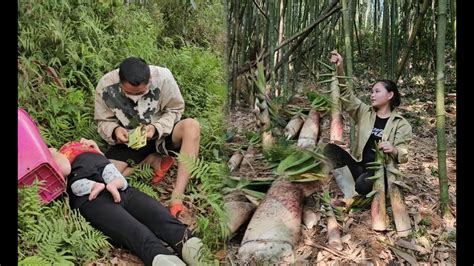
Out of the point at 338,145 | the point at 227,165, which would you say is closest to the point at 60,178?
the point at 227,165

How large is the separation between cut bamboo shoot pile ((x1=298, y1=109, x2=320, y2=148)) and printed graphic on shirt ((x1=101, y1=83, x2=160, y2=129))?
0.64 metres

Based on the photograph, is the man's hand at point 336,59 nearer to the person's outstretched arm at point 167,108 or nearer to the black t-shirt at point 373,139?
the black t-shirt at point 373,139

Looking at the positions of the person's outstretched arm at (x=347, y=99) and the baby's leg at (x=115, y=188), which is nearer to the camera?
the person's outstretched arm at (x=347, y=99)

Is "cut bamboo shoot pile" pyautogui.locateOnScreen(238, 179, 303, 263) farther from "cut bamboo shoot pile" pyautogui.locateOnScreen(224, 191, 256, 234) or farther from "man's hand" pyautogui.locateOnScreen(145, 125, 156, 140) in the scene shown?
"man's hand" pyautogui.locateOnScreen(145, 125, 156, 140)

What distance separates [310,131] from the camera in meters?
0.99

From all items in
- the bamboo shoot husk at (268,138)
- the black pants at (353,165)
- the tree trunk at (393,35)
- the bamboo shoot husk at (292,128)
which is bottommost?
the black pants at (353,165)

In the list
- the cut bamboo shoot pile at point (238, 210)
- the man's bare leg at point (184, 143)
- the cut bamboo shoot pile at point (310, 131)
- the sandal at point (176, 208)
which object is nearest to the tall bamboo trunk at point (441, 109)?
the cut bamboo shoot pile at point (310, 131)

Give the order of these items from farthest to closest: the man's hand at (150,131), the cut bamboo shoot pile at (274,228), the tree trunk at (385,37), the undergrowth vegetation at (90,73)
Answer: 1. the man's hand at (150,131)
2. the undergrowth vegetation at (90,73)
3. the tree trunk at (385,37)
4. the cut bamboo shoot pile at (274,228)

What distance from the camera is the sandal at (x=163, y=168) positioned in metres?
1.57

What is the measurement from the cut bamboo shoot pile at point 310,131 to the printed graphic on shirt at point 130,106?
25.2 inches

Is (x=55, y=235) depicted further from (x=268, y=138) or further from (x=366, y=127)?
(x=366, y=127)

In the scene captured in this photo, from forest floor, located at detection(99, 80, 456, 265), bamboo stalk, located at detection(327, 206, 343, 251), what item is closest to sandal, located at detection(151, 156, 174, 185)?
forest floor, located at detection(99, 80, 456, 265)

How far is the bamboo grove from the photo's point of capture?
101 centimetres

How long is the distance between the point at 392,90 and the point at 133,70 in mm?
676
